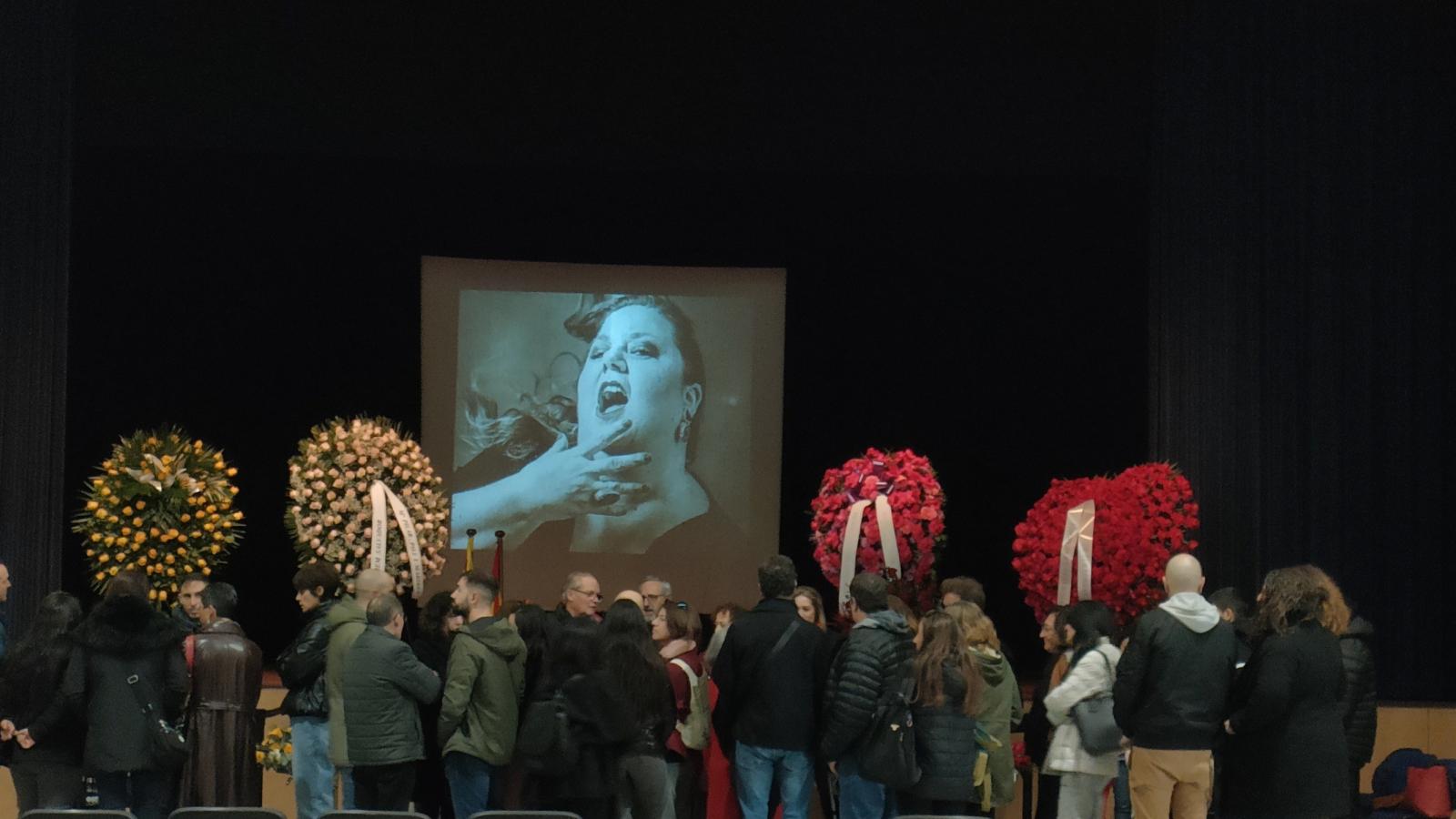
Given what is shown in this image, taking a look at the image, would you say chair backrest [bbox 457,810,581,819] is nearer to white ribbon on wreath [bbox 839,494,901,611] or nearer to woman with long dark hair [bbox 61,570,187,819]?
woman with long dark hair [bbox 61,570,187,819]

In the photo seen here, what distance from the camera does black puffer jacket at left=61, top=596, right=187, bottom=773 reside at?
23.0 ft

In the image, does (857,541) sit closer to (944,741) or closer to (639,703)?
(944,741)

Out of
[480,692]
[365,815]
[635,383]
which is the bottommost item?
[365,815]

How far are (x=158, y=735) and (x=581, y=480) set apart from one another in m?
6.41

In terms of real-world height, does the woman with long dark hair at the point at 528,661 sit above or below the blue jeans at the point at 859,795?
above

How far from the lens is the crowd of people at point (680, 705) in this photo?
21.7ft

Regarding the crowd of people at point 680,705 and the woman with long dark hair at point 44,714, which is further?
the woman with long dark hair at point 44,714

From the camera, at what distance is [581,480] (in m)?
13.4

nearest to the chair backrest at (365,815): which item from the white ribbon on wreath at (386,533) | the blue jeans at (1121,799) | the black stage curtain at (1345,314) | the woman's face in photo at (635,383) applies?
the blue jeans at (1121,799)

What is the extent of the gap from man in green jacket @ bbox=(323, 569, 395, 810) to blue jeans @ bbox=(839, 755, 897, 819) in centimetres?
191

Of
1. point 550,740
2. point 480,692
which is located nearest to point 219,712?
point 480,692

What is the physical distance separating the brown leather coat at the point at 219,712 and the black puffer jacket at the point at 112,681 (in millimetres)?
492

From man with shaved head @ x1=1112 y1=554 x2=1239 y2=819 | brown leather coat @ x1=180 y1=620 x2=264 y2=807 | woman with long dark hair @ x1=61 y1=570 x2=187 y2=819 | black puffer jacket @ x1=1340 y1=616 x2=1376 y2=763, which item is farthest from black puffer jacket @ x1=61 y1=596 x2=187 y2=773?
black puffer jacket @ x1=1340 y1=616 x2=1376 y2=763

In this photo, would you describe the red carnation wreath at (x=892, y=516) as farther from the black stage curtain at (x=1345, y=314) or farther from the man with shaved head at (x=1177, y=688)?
the man with shaved head at (x=1177, y=688)
